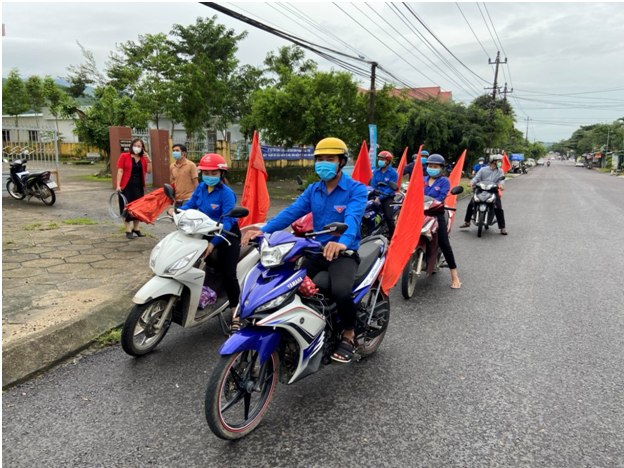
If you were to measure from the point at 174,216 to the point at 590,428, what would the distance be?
134 inches

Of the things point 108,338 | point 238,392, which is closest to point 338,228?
point 238,392

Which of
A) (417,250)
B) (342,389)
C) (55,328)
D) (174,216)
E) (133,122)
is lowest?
(342,389)

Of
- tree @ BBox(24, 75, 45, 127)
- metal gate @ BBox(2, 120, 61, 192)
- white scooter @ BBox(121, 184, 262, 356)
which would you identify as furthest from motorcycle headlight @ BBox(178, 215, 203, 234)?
tree @ BBox(24, 75, 45, 127)

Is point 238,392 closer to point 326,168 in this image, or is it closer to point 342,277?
point 342,277

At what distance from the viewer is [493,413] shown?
2912mm

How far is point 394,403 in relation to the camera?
3.03m

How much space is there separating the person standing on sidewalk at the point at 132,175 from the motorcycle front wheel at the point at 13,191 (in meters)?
4.84

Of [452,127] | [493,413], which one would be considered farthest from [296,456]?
[452,127]

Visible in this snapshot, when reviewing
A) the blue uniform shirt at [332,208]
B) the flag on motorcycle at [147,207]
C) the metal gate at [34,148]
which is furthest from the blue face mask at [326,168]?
the metal gate at [34,148]

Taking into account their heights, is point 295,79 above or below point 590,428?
above

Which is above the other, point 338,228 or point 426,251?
point 338,228

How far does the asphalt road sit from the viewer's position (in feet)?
8.18

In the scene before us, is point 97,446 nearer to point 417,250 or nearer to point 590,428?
point 590,428

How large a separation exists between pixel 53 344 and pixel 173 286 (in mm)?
1101
